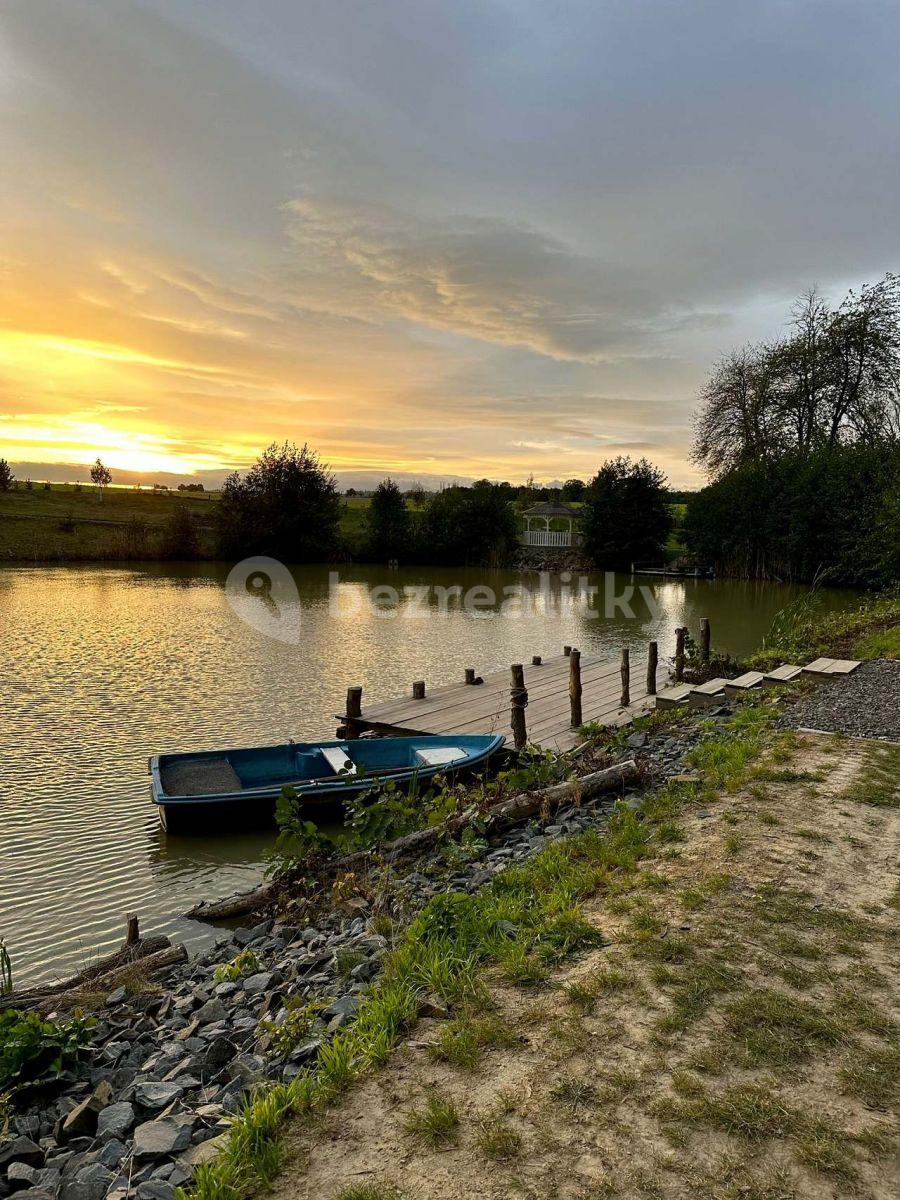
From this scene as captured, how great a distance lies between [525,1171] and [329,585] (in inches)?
1608

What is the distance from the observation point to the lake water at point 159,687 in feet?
25.5

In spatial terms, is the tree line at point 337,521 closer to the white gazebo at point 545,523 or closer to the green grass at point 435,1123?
the white gazebo at point 545,523

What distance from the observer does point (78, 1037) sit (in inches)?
162

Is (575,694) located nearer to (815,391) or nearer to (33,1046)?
(33,1046)

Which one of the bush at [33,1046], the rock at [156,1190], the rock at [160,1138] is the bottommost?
the bush at [33,1046]

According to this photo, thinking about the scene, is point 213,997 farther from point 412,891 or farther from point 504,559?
point 504,559

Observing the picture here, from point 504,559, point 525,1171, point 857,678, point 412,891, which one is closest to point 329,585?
point 504,559

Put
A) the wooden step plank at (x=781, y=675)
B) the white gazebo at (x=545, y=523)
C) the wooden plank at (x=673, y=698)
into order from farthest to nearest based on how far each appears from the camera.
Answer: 1. the white gazebo at (x=545, y=523)
2. the wooden step plank at (x=781, y=675)
3. the wooden plank at (x=673, y=698)

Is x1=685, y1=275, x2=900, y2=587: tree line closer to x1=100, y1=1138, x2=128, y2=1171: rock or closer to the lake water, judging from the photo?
the lake water

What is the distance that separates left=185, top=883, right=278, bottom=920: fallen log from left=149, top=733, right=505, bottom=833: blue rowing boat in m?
1.85

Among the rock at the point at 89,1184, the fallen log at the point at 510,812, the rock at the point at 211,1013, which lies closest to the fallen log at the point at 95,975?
the rock at the point at 211,1013

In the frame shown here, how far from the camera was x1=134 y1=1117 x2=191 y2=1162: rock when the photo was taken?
3.04m

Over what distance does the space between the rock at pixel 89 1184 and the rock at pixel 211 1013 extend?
137 cm

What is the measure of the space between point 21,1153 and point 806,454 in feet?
146
